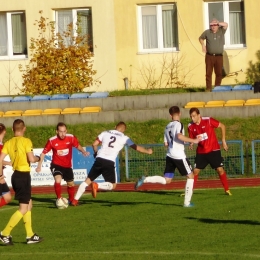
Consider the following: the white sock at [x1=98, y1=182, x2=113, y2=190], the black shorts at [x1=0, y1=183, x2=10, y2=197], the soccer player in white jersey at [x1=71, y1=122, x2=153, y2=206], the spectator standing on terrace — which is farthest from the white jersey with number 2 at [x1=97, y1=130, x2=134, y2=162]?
the spectator standing on terrace

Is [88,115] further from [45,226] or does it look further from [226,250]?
[226,250]

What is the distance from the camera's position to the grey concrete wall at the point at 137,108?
89.6 ft

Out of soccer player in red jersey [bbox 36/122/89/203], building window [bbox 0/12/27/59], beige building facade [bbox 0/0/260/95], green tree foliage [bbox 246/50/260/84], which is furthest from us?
building window [bbox 0/12/27/59]

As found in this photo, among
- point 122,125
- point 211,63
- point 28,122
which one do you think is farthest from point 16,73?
point 122,125

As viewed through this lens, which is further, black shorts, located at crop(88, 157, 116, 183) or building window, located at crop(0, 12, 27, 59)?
building window, located at crop(0, 12, 27, 59)

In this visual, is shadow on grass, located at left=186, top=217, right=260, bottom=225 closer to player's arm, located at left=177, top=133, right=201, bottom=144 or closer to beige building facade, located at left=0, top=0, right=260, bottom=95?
player's arm, located at left=177, top=133, right=201, bottom=144

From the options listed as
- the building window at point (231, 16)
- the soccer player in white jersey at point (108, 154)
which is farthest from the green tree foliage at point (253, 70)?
the soccer player in white jersey at point (108, 154)

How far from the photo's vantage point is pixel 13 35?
3550 cm

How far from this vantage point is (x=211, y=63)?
2864 cm

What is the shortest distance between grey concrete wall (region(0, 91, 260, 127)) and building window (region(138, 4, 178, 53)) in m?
6.04

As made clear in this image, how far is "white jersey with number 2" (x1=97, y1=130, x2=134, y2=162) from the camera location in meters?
18.4

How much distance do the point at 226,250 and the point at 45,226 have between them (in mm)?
4463

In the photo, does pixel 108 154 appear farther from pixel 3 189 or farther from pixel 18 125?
pixel 18 125

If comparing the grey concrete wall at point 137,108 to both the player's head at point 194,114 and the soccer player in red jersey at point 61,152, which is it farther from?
the soccer player in red jersey at point 61,152
